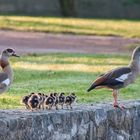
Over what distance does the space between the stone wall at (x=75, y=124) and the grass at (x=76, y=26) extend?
2326 cm

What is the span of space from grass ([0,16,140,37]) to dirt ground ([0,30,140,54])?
1.32 m

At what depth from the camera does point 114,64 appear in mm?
24547

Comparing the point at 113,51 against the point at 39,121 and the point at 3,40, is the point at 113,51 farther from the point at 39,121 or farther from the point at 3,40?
the point at 39,121

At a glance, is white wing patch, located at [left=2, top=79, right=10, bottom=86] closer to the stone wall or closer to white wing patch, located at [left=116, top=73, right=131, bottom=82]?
the stone wall

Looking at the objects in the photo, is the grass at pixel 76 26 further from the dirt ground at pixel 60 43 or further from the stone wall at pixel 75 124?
the stone wall at pixel 75 124

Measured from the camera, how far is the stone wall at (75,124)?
40.6 ft

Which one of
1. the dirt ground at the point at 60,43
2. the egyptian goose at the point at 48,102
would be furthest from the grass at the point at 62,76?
the dirt ground at the point at 60,43

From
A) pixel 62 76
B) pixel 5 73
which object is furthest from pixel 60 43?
pixel 5 73

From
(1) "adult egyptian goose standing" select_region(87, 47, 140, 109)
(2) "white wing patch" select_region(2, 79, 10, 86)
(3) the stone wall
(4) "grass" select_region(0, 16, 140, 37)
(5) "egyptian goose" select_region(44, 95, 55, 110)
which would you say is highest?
(4) "grass" select_region(0, 16, 140, 37)

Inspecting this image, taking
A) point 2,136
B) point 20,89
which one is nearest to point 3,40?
point 20,89

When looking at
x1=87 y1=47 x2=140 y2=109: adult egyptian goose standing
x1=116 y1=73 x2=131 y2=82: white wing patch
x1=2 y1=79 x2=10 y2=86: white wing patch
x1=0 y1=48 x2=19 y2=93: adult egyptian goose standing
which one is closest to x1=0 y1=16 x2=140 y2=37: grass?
x1=87 y1=47 x2=140 y2=109: adult egyptian goose standing

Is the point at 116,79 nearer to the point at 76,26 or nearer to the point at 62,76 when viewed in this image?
the point at 62,76

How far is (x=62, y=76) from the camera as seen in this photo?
20.6 metres

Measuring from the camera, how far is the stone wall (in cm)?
1238
